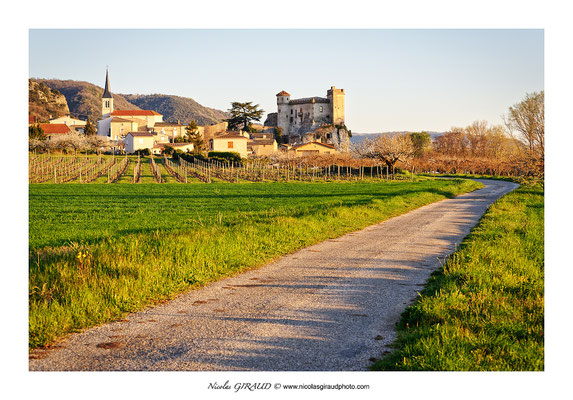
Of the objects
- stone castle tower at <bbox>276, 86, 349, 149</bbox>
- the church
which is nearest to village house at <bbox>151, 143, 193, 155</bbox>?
the church

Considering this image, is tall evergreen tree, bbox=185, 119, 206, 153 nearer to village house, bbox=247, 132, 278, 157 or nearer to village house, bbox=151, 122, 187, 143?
village house, bbox=247, 132, 278, 157

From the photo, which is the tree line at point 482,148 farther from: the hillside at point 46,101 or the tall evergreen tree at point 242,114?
the hillside at point 46,101

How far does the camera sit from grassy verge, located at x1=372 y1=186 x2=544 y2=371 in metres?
5.69

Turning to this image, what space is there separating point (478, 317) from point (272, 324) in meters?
3.00

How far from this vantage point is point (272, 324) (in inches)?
286

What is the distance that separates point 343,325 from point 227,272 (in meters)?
3.83

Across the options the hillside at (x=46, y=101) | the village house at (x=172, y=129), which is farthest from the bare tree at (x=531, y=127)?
the hillside at (x=46, y=101)

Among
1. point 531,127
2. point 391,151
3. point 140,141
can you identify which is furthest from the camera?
point 140,141

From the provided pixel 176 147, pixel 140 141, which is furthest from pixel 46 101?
pixel 176 147

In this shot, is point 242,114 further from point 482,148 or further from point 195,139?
point 482,148

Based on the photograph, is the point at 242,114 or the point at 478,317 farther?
the point at 242,114

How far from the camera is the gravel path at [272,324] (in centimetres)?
595

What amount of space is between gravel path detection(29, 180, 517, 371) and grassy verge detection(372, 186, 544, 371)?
0.42 metres

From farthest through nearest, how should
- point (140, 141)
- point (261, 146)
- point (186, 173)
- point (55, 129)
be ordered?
point (261, 146) → point (140, 141) → point (55, 129) → point (186, 173)
